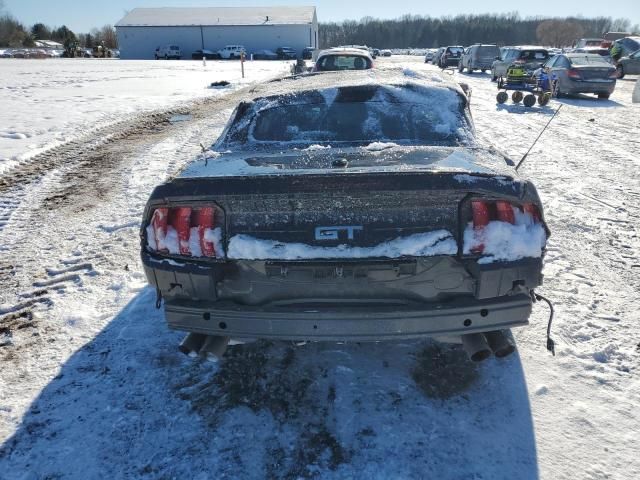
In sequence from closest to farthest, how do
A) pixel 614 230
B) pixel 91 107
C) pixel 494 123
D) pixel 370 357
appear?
1. pixel 370 357
2. pixel 614 230
3. pixel 494 123
4. pixel 91 107

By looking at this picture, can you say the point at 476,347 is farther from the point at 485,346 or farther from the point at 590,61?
the point at 590,61

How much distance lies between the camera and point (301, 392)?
2584 mm

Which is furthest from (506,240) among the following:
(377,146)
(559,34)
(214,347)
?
(559,34)

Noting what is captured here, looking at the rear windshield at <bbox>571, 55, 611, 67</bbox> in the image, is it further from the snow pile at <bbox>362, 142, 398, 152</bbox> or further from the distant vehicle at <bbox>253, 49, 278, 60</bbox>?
the distant vehicle at <bbox>253, 49, 278, 60</bbox>

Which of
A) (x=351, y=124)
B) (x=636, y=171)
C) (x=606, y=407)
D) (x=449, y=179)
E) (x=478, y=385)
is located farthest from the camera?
(x=636, y=171)

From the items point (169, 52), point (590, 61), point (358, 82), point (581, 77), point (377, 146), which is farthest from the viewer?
point (169, 52)

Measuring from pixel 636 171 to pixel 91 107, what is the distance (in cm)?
1343

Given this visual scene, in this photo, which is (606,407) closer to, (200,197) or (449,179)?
(449,179)

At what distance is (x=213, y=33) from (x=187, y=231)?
64109 mm

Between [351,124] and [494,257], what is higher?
[351,124]

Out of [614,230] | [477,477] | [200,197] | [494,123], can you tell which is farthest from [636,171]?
[200,197]

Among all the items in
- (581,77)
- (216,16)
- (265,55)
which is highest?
(216,16)

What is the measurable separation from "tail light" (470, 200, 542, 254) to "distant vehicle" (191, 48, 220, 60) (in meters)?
57.2

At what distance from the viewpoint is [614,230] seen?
460 cm
